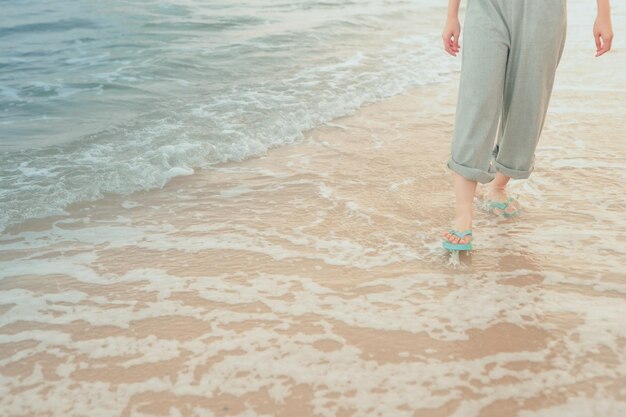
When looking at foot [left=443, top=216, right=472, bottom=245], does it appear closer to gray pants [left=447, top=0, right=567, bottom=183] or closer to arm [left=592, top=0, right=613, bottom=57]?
gray pants [left=447, top=0, right=567, bottom=183]

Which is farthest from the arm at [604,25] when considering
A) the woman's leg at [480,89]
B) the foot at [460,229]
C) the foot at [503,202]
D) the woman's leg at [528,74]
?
the foot at [460,229]

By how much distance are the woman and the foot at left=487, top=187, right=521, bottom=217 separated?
47cm

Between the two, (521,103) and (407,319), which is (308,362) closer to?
(407,319)

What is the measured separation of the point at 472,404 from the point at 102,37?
404 inches

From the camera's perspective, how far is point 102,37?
10.8 metres

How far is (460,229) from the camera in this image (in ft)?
10.3

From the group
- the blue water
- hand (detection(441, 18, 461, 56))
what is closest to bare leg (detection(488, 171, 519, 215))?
hand (detection(441, 18, 461, 56))

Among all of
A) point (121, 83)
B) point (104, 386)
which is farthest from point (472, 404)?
point (121, 83)

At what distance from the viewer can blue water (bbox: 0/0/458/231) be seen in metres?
4.77

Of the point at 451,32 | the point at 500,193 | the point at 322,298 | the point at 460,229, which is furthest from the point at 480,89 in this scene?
the point at 322,298

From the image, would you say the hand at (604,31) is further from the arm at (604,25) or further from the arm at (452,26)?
the arm at (452,26)

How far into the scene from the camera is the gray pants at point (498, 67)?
2.94 meters

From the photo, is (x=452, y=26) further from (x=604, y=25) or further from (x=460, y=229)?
(x=460, y=229)

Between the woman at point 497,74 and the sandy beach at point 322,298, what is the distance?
0.41 meters
